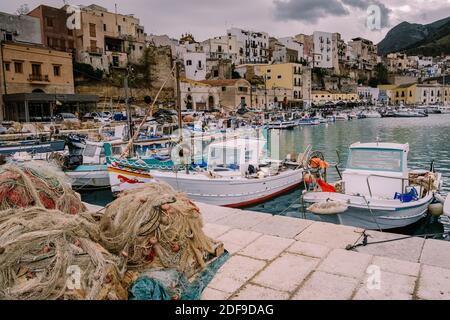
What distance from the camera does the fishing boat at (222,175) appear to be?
41.7 ft

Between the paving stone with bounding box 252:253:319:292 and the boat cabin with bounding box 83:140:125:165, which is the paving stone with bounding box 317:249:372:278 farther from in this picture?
the boat cabin with bounding box 83:140:125:165

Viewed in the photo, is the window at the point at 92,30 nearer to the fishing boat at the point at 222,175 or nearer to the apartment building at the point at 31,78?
the apartment building at the point at 31,78

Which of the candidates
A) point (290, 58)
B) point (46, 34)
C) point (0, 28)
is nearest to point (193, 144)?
point (0, 28)

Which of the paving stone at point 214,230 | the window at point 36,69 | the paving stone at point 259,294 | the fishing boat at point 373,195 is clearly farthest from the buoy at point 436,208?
the window at point 36,69

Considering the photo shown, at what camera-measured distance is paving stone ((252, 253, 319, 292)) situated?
367 cm

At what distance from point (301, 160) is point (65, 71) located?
116ft

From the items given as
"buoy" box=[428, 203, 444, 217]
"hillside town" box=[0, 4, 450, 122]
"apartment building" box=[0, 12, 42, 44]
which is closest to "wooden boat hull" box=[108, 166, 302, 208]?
"buoy" box=[428, 203, 444, 217]

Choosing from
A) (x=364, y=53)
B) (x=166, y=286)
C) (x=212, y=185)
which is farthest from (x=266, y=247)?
(x=364, y=53)

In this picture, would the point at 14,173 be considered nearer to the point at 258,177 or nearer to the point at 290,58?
the point at 258,177

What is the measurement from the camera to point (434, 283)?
3613 millimetres

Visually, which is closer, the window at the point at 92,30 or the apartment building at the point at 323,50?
the window at the point at 92,30

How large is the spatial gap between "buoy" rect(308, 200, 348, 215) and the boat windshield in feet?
5.40

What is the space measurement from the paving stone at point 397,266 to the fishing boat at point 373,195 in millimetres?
5248

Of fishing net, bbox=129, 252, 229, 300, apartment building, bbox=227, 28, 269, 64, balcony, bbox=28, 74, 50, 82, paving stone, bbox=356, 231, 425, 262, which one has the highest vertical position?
apartment building, bbox=227, 28, 269, 64
